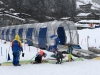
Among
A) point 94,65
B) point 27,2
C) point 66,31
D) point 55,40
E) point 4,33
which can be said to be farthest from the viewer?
point 27,2

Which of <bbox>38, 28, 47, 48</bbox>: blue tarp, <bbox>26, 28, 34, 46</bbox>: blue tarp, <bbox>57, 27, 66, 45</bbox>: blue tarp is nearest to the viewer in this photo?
<bbox>38, 28, 47, 48</bbox>: blue tarp

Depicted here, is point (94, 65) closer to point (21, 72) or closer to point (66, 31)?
point (21, 72)

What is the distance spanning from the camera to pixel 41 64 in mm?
12367

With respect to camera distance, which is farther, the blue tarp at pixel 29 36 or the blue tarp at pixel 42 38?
the blue tarp at pixel 29 36

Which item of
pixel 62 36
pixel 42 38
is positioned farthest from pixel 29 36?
pixel 42 38

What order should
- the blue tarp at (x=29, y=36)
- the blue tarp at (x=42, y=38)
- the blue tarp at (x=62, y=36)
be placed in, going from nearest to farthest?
the blue tarp at (x=42, y=38) → the blue tarp at (x=62, y=36) → the blue tarp at (x=29, y=36)

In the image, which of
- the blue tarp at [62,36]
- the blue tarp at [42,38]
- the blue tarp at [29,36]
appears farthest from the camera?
the blue tarp at [29,36]

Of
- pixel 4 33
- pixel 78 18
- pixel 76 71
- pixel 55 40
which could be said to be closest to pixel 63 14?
pixel 78 18

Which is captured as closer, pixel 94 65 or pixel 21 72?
pixel 21 72

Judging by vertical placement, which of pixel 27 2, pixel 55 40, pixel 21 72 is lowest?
pixel 21 72

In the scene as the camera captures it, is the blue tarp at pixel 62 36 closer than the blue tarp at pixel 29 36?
Yes

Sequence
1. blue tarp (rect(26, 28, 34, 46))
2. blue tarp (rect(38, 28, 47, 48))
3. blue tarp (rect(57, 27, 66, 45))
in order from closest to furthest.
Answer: blue tarp (rect(38, 28, 47, 48)), blue tarp (rect(57, 27, 66, 45)), blue tarp (rect(26, 28, 34, 46))

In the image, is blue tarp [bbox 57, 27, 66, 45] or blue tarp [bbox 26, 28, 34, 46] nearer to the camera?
blue tarp [bbox 57, 27, 66, 45]

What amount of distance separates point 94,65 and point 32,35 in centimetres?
1162
